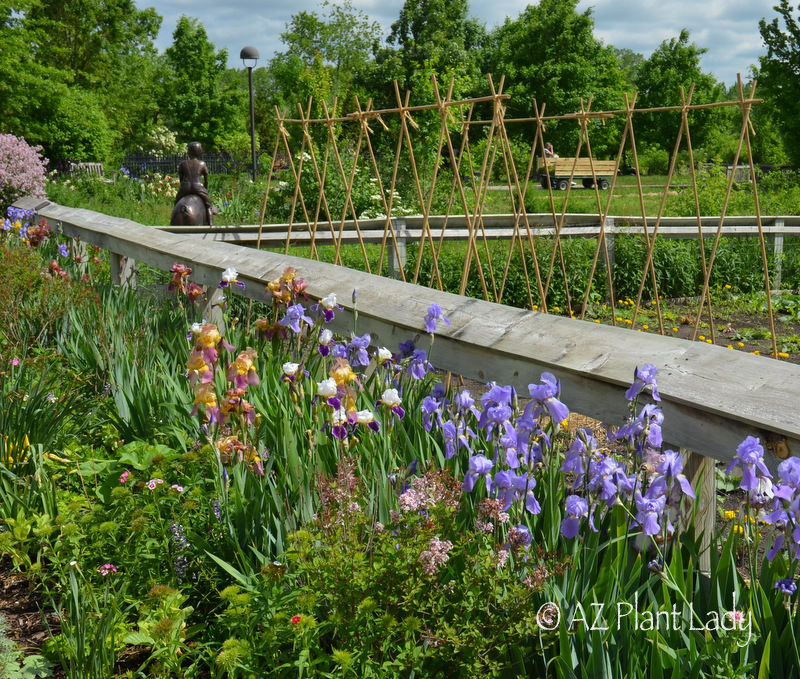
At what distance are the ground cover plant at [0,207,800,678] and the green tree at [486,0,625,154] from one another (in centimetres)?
2934

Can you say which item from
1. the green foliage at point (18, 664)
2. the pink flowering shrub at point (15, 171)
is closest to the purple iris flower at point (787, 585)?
the green foliage at point (18, 664)

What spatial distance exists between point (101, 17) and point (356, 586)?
106ft

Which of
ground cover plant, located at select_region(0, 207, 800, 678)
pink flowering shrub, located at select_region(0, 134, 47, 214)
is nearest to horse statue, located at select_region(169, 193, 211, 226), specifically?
pink flowering shrub, located at select_region(0, 134, 47, 214)

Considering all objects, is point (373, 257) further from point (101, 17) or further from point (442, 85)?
point (101, 17)

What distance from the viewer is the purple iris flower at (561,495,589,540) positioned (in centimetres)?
139

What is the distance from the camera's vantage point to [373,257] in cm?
966

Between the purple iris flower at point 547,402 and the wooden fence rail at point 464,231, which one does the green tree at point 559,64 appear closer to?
the wooden fence rail at point 464,231

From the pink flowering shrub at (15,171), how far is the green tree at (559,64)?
74.0 feet

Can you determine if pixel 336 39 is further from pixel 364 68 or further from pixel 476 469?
pixel 476 469

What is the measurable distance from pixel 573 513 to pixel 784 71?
61.2 feet

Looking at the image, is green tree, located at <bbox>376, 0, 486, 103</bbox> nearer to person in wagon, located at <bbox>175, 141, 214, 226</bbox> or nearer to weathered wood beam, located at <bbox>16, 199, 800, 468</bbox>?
person in wagon, located at <bbox>175, 141, 214, 226</bbox>

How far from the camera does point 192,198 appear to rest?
347 inches

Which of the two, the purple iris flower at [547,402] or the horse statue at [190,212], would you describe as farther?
the horse statue at [190,212]

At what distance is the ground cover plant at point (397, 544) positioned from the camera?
1325mm
